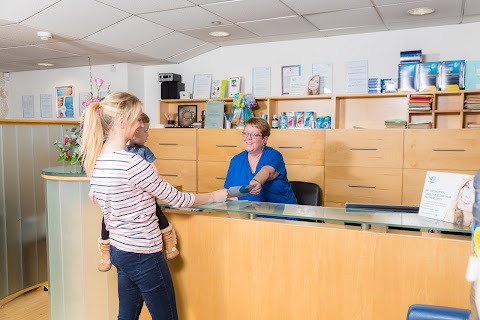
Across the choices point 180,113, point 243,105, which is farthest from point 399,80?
point 180,113

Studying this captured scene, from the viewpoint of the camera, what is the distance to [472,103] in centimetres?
403

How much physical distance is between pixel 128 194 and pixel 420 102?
3.37 metres

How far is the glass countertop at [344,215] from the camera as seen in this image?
163 centimetres

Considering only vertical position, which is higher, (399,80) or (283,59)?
(283,59)

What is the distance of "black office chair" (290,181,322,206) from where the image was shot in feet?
11.3

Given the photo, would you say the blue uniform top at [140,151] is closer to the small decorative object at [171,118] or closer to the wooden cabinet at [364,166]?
the wooden cabinet at [364,166]

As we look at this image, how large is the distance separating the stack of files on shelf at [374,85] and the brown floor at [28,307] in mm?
3514

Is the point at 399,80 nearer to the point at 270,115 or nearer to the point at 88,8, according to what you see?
the point at 270,115

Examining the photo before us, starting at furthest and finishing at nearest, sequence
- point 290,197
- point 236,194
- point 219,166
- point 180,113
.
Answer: point 180,113, point 219,166, point 290,197, point 236,194

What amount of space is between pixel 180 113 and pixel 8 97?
3.04 metres

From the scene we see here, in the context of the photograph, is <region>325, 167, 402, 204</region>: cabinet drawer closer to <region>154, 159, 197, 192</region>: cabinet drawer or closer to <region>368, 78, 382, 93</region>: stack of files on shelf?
<region>368, 78, 382, 93</region>: stack of files on shelf

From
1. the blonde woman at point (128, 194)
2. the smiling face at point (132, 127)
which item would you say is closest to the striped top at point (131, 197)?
the blonde woman at point (128, 194)

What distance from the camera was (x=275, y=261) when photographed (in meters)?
1.89

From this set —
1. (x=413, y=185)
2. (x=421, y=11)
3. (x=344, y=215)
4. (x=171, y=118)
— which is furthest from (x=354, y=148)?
(x=344, y=215)
